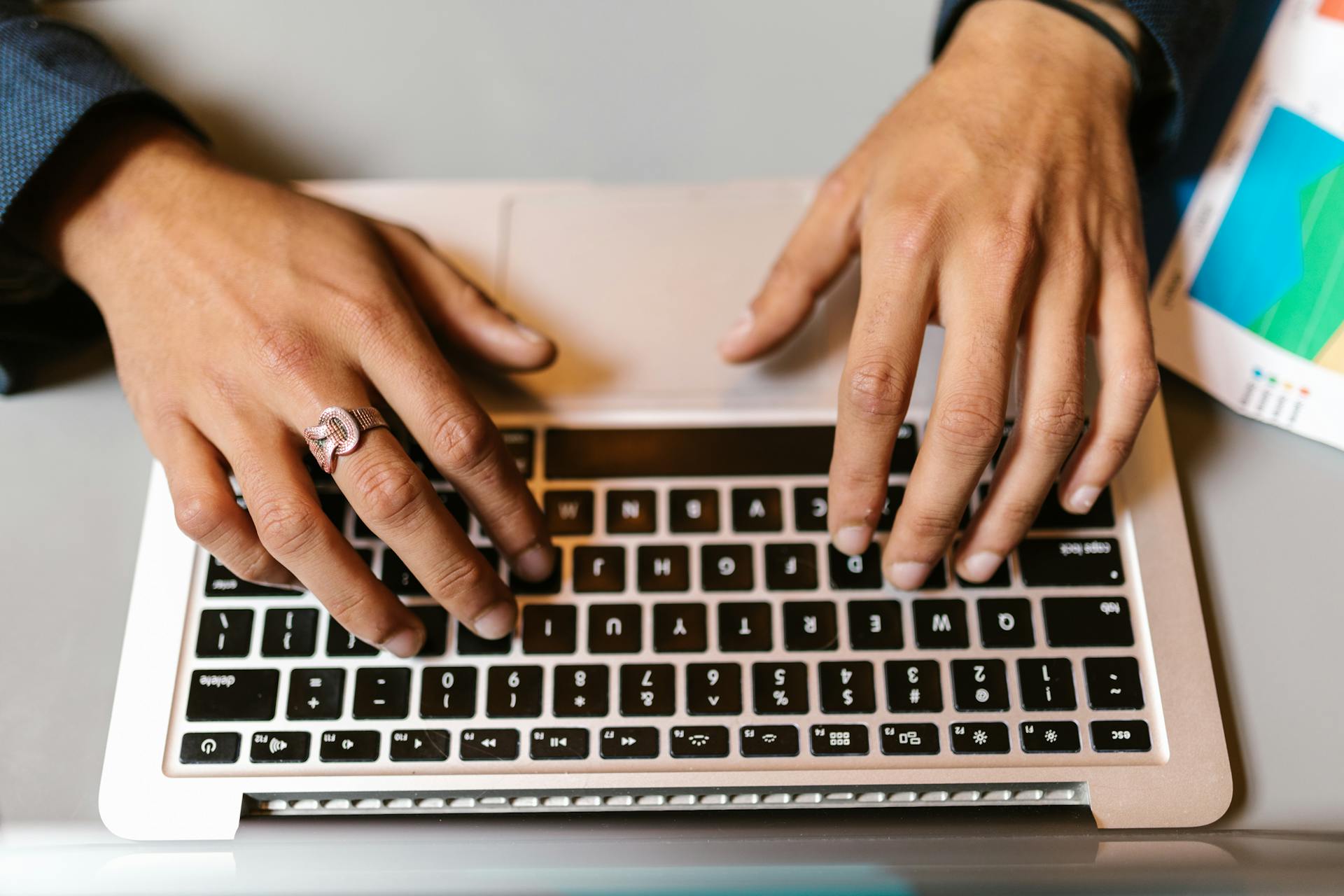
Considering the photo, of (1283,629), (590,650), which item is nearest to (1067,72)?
(1283,629)

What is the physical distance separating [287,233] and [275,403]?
0.38 feet

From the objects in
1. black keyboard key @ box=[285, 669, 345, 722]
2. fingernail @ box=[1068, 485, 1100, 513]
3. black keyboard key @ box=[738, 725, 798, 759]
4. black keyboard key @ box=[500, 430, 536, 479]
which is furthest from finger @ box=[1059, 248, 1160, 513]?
black keyboard key @ box=[285, 669, 345, 722]

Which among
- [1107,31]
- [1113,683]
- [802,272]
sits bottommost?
[1113,683]

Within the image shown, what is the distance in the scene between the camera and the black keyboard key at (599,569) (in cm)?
51

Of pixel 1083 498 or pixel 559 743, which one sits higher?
pixel 1083 498

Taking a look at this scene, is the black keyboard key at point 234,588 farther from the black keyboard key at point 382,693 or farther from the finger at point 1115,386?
the finger at point 1115,386

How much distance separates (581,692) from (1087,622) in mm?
285

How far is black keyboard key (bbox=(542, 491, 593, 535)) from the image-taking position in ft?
1.72

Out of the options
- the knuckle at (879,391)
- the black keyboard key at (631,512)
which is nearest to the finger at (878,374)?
the knuckle at (879,391)

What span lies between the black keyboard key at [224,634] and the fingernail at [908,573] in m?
0.33

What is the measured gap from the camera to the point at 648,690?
0.49 meters

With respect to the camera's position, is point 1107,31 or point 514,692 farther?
point 1107,31

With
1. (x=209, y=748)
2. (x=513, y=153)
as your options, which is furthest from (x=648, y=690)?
(x=513, y=153)

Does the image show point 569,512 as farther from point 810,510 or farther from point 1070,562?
point 1070,562
